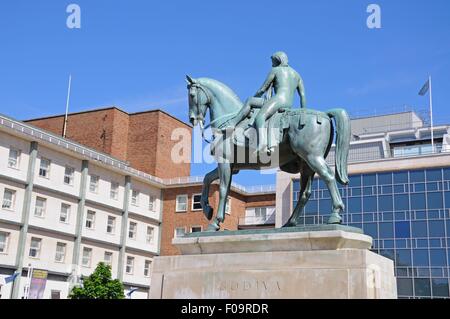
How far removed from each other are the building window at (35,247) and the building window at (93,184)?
286 inches

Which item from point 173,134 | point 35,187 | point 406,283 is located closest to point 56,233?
point 35,187

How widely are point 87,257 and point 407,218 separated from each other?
26.2 metres

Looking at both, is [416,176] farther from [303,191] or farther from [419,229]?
[303,191]

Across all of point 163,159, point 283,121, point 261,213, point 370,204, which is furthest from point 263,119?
point 163,159

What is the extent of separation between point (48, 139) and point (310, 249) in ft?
134

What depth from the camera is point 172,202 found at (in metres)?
60.7

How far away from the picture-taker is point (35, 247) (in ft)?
151

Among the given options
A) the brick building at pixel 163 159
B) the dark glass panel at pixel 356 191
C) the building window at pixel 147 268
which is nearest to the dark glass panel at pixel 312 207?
the dark glass panel at pixel 356 191

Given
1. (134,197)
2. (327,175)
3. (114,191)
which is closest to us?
(327,175)

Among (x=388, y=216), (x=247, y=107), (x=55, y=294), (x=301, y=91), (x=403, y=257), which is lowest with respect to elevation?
(x=55, y=294)

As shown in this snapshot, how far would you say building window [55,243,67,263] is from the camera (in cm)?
4819

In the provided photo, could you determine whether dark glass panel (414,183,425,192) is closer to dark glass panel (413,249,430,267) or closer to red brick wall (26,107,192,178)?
dark glass panel (413,249,430,267)

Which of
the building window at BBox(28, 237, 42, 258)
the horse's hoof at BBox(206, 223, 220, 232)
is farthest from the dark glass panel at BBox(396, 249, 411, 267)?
the horse's hoof at BBox(206, 223, 220, 232)

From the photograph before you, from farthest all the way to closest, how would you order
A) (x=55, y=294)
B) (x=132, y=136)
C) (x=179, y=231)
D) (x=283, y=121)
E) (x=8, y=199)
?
1. (x=132, y=136)
2. (x=179, y=231)
3. (x=55, y=294)
4. (x=8, y=199)
5. (x=283, y=121)
